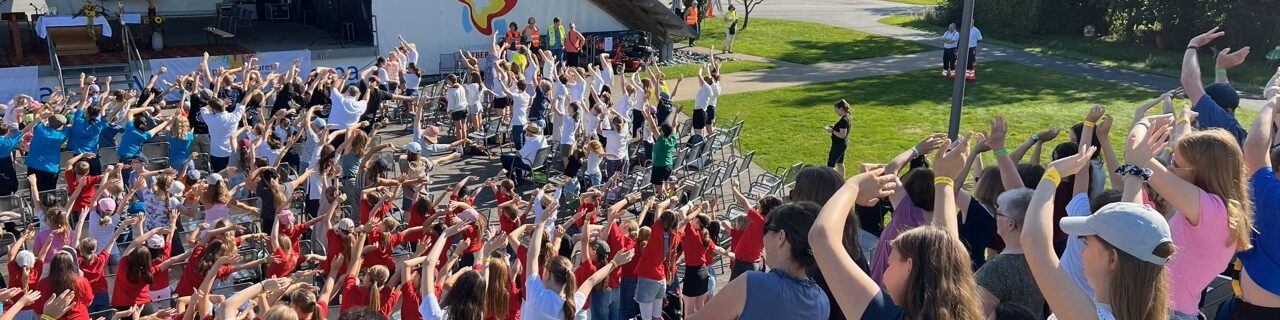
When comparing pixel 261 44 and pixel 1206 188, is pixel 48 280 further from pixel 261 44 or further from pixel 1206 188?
pixel 261 44

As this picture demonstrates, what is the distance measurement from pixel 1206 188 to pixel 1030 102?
55.4 feet

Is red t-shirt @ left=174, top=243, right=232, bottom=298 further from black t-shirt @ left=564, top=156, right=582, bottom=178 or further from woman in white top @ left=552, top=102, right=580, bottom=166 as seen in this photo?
woman in white top @ left=552, top=102, right=580, bottom=166

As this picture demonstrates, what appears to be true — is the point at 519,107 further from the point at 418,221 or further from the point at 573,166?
the point at 418,221

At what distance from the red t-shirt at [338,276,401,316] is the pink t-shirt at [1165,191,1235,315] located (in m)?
4.70

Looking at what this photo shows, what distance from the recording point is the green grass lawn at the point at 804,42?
27.7 meters

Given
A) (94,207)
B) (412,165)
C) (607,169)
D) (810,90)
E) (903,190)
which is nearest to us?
(903,190)

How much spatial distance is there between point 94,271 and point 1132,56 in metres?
24.8

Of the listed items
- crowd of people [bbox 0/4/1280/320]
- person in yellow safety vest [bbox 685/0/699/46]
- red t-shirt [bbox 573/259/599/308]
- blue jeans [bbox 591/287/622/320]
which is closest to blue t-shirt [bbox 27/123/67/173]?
crowd of people [bbox 0/4/1280/320]

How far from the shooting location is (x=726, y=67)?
25.3 m

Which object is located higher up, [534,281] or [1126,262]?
[1126,262]

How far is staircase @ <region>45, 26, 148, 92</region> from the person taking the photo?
66.4 feet

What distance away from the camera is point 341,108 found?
13969 mm

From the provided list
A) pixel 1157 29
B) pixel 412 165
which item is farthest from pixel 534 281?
pixel 1157 29

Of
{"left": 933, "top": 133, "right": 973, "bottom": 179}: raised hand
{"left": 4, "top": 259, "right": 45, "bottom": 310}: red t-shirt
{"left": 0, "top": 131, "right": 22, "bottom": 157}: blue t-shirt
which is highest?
{"left": 933, "top": 133, "right": 973, "bottom": 179}: raised hand
